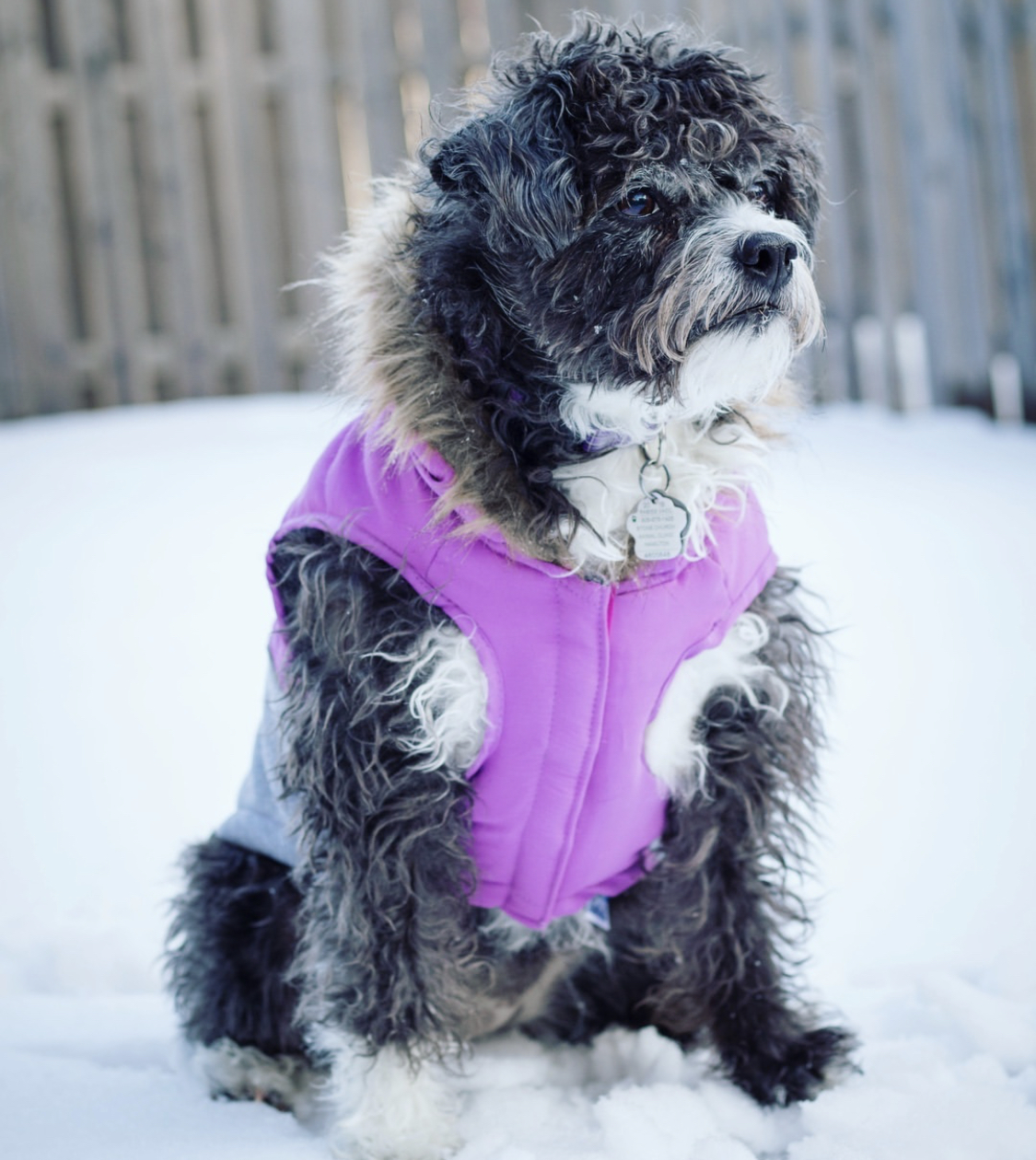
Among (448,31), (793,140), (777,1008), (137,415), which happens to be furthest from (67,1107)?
(448,31)

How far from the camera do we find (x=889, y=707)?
2908mm

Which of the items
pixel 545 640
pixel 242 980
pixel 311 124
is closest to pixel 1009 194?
pixel 311 124

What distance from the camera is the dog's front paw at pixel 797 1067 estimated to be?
5.98 feet

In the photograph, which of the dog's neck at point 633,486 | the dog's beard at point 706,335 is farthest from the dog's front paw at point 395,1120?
the dog's beard at point 706,335

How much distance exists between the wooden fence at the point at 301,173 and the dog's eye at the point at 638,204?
11.4 ft

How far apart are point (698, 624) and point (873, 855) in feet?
3.44

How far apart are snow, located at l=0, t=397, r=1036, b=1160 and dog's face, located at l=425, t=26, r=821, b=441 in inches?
17.3

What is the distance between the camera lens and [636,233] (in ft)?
5.08

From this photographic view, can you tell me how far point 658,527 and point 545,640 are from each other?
220mm

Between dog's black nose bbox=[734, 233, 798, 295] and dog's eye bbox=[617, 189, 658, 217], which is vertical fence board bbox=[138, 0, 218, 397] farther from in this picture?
dog's black nose bbox=[734, 233, 798, 295]

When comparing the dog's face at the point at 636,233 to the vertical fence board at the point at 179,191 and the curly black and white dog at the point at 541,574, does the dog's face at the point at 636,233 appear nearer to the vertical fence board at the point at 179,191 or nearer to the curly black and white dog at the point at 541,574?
the curly black and white dog at the point at 541,574

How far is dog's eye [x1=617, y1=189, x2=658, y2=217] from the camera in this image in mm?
1550

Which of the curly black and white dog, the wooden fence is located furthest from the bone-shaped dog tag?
the wooden fence

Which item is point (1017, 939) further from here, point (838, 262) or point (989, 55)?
point (989, 55)
